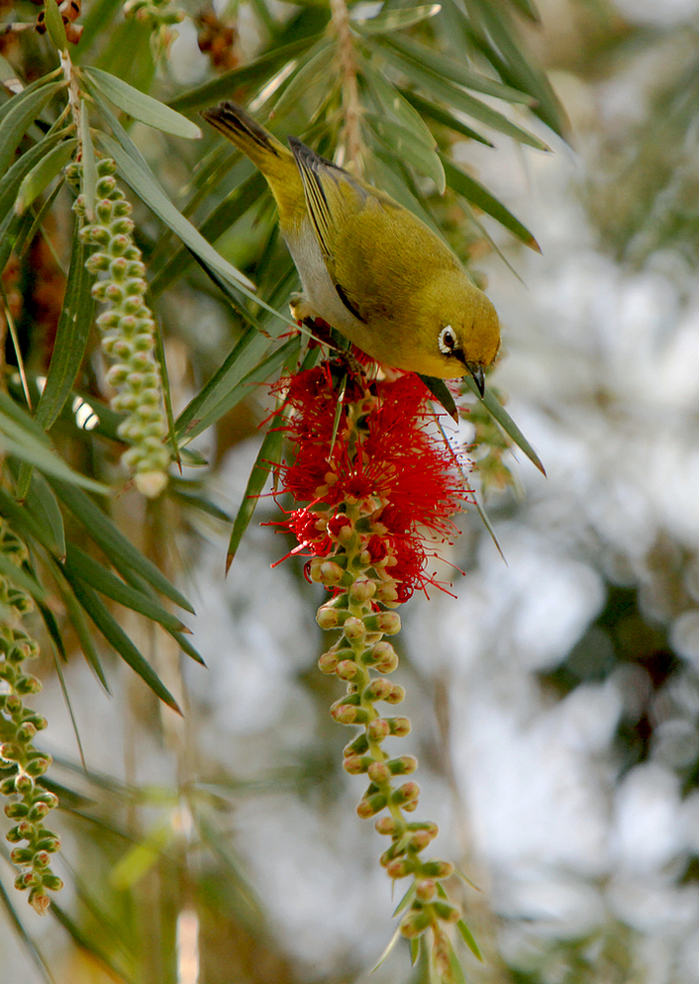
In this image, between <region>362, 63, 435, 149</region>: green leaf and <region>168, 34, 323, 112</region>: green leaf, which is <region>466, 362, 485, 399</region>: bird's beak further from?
<region>168, 34, 323, 112</region>: green leaf

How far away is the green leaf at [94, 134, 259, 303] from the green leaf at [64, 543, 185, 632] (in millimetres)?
696

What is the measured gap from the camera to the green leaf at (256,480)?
2.10 meters

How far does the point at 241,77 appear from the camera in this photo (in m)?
2.54

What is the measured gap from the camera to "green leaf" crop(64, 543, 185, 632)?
6.32 ft

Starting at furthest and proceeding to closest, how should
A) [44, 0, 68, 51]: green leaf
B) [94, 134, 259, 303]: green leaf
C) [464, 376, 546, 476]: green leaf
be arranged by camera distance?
[464, 376, 546, 476]: green leaf < [44, 0, 68, 51]: green leaf < [94, 134, 259, 303]: green leaf

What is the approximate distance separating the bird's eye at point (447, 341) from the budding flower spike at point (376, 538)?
126 millimetres

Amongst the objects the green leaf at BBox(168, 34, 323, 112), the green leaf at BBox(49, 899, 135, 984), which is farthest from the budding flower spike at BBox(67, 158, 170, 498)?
the green leaf at BBox(49, 899, 135, 984)

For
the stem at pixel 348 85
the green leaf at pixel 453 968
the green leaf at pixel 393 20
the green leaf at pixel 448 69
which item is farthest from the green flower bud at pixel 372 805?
the green leaf at pixel 393 20

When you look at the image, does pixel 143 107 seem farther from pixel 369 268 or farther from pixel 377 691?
pixel 377 691

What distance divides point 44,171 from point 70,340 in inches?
12.7

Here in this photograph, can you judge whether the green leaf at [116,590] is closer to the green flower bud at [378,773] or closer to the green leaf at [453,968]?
the green flower bud at [378,773]

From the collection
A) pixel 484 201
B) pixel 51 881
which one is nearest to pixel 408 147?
pixel 484 201

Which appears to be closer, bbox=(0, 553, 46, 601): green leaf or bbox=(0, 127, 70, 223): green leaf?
bbox=(0, 553, 46, 601): green leaf

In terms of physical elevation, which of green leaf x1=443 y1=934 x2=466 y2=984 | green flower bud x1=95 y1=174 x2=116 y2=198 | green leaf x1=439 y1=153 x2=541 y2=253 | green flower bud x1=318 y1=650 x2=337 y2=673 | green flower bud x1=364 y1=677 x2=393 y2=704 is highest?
green leaf x1=439 y1=153 x2=541 y2=253
